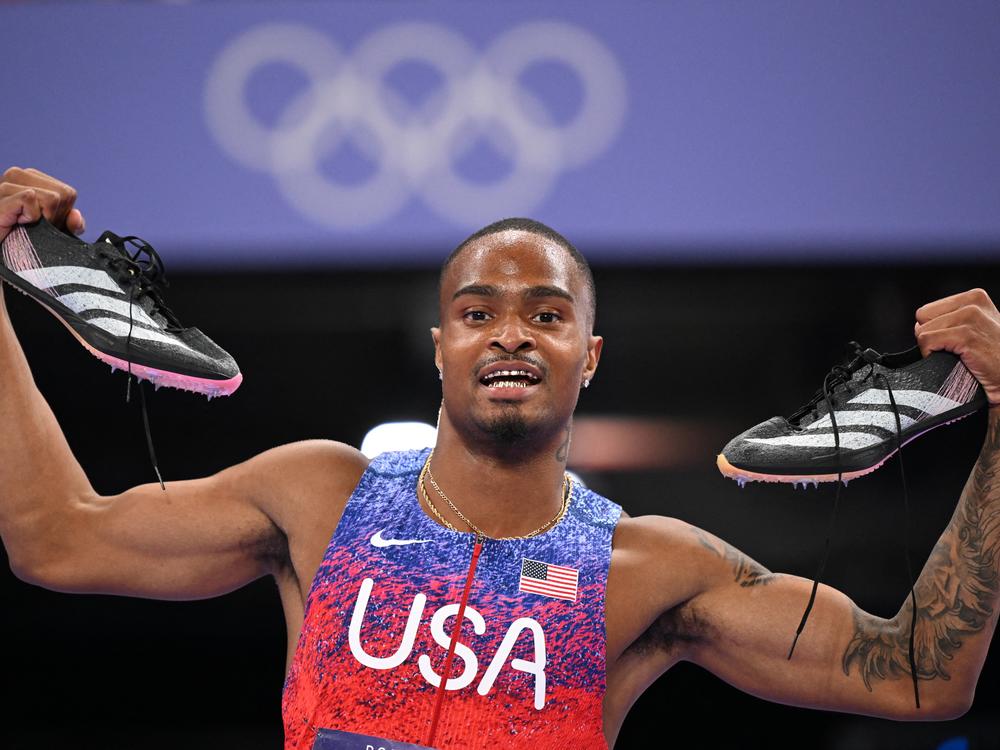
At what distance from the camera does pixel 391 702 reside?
229 cm

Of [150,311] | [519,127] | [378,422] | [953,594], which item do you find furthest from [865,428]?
[378,422]

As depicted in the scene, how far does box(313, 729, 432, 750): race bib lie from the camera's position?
2.24 m

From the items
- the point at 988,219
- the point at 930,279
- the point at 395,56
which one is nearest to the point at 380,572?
the point at 395,56

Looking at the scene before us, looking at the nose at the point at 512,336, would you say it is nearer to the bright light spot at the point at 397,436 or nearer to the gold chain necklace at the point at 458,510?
the gold chain necklace at the point at 458,510

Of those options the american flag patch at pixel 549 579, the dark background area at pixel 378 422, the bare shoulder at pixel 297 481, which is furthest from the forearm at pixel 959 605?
the dark background area at pixel 378 422

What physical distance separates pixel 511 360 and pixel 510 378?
4cm

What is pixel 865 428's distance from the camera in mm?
2301

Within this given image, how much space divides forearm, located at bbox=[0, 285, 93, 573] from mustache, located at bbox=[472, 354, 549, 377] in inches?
34.7

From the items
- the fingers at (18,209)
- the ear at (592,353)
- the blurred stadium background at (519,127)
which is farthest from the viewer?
the blurred stadium background at (519,127)

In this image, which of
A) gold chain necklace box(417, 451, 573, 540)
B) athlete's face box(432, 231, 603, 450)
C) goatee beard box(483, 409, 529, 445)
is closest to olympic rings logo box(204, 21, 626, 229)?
athlete's face box(432, 231, 603, 450)

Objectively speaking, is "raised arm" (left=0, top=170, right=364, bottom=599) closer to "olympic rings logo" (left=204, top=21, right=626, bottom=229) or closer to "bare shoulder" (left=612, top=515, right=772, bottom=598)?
"bare shoulder" (left=612, top=515, right=772, bottom=598)

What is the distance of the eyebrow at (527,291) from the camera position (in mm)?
2551

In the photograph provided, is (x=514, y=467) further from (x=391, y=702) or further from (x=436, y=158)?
(x=436, y=158)

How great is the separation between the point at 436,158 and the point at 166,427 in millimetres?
2592
